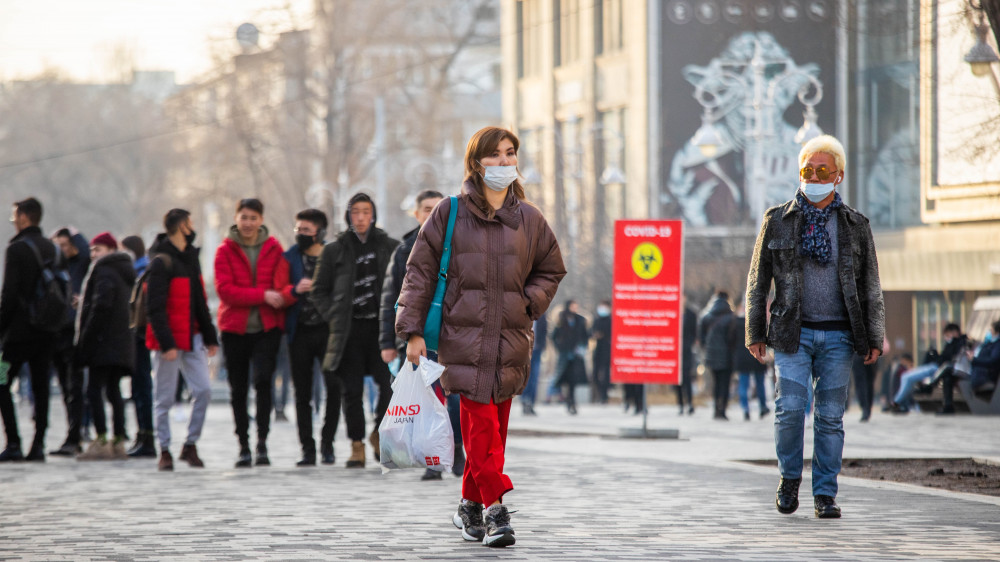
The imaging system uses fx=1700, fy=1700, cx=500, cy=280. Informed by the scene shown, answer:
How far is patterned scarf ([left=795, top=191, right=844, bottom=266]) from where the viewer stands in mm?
8555

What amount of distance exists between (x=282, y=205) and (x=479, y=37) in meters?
9.09

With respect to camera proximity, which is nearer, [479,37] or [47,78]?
[479,37]

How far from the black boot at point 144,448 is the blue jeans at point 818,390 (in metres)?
6.89

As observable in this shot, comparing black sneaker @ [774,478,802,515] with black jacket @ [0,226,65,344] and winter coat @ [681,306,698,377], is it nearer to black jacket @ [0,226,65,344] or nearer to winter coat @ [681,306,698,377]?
black jacket @ [0,226,65,344]

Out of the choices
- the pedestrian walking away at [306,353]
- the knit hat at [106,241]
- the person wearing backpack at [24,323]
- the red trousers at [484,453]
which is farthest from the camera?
the knit hat at [106,241]

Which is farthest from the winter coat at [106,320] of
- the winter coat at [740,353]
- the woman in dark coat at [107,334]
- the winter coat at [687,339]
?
the winter coat at [687,339]

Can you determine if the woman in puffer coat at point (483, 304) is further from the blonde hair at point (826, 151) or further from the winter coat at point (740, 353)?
the winter coat at point (740, 353)

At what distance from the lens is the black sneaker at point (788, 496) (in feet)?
28.1

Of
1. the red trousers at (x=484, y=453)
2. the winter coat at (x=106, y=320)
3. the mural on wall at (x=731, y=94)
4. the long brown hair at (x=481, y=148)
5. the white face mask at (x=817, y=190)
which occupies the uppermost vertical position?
the mural on wall at (x=731, y=94)

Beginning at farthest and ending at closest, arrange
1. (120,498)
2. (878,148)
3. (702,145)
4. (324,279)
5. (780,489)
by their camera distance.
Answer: (878,148) < (702,145) < (324,279) < (120,498) < (780,489)

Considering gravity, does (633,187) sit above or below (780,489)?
above

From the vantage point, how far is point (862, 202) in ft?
170

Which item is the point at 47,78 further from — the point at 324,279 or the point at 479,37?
the point at 324,279

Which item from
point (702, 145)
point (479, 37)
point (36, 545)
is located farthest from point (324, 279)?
point (479, 37)
